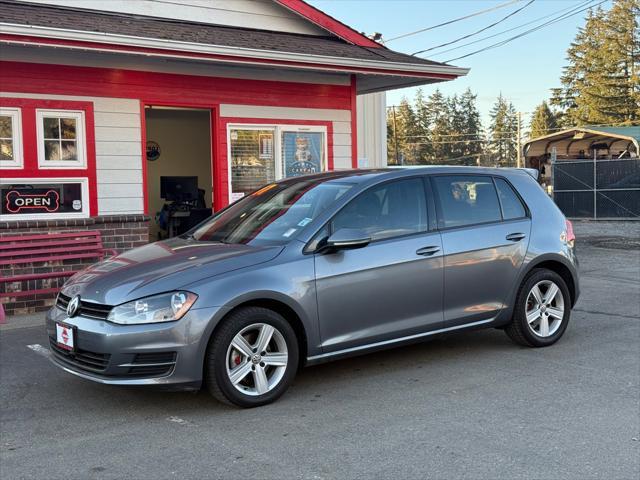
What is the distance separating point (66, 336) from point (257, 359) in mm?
1309

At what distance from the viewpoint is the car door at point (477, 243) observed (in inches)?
228

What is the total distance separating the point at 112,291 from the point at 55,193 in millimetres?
4887

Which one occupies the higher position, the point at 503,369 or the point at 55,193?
A: the point at 55,193

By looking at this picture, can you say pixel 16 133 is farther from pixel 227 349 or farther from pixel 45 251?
pixel 227 349

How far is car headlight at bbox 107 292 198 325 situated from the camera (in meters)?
4.60

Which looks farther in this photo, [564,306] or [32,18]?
[32,18]

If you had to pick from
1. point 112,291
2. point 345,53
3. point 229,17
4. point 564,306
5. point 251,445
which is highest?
point 229,17

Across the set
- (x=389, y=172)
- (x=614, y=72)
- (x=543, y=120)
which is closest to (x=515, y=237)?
(x=389, y=172)

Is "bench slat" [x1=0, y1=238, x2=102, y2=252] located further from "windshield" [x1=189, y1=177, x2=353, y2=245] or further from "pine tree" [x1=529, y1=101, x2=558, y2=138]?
"pine tree" [x1=529, y1=101, x2=558, y2=138]

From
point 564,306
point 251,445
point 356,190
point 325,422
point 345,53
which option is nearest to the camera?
point 251,445

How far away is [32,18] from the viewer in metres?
8.49

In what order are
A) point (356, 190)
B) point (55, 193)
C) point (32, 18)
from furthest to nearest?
point (55, 193) < point (32, 18) < point (356, 190)

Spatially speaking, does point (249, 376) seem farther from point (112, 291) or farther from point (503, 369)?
point (503, 369)

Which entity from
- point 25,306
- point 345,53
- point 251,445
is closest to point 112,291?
point 251,445
